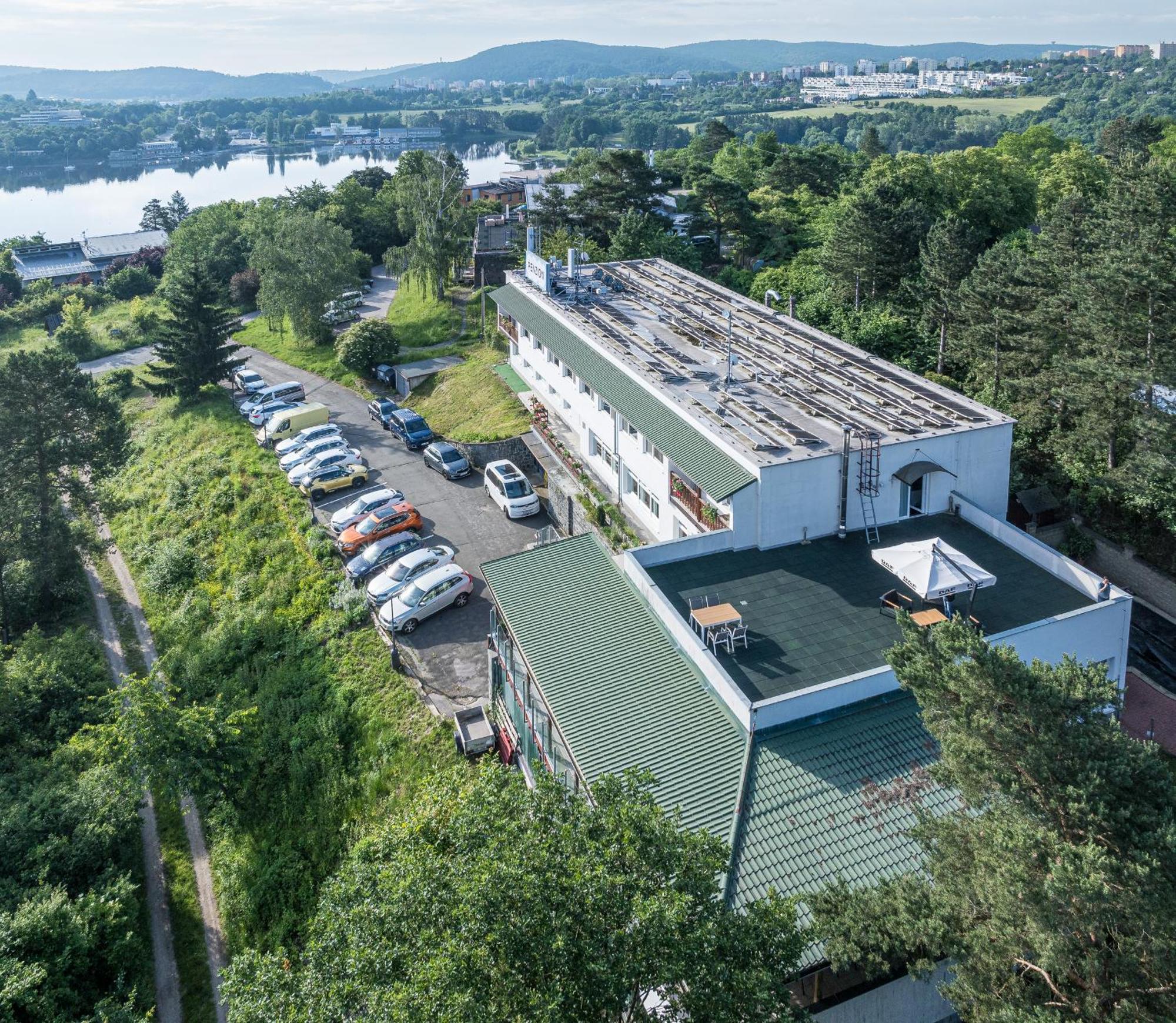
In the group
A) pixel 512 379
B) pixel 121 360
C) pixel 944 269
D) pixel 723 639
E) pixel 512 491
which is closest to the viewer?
pixel 723 639

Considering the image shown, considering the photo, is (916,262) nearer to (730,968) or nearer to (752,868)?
(752,868)

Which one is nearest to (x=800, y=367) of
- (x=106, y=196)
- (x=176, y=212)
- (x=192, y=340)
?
(x=192, y=340)

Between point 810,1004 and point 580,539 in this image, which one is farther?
point 580,539

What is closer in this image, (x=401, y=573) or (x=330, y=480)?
(x=401, y=573)

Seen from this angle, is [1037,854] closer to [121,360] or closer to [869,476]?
[869,476]

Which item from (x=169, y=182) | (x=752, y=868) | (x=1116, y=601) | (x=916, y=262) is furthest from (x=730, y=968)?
(x=169, y=182)

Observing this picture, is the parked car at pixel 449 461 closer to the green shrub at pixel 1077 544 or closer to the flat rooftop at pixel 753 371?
the flat rooftop at pixel 753 371
